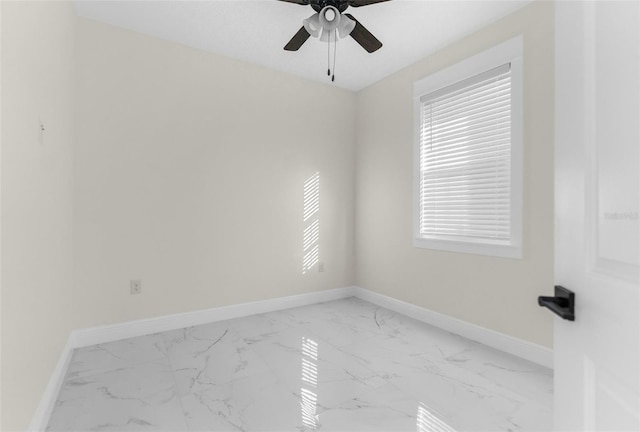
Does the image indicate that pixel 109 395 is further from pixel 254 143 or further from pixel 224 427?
pixel 254 143

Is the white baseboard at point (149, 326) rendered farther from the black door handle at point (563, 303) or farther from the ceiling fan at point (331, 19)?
the ceiling fan at point (331, 19)

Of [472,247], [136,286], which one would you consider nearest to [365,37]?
[472,247]

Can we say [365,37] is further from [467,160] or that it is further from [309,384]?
[309,384]

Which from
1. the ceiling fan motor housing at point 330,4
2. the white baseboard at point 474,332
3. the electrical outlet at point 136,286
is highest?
the ceiling fan motor housing at point 330,4

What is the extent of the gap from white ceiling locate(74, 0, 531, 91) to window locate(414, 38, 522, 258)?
318mm

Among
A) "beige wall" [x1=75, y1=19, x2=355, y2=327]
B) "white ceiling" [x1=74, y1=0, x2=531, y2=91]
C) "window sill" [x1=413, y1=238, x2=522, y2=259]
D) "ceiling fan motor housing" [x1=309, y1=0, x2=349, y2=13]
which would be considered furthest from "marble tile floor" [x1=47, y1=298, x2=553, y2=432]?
"white ceiling" [x1=74, y1=0, x2=531, y2=91]

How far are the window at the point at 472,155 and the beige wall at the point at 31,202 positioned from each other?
2.94 meters

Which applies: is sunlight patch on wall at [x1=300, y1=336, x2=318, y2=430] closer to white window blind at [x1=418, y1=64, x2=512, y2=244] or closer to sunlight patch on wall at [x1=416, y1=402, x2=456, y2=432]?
sunlight patch on wall at [x1=416, y1=402, x2=456, y2=432]

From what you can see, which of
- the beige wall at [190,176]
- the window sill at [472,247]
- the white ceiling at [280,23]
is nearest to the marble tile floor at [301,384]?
the beige wall at [190,176]

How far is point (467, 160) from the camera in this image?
9.31ft

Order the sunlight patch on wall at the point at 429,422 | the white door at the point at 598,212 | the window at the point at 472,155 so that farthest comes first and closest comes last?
the window at the point at 472,155, the sunlight patch on wall at the point at 429,422, the white door at the point at 598,212

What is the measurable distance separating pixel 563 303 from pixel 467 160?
237 cm

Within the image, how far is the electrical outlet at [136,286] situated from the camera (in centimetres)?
281

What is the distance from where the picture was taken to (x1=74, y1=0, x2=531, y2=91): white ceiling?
2.48m
